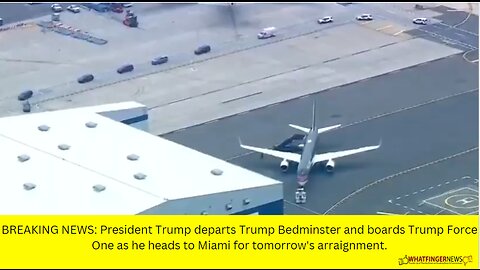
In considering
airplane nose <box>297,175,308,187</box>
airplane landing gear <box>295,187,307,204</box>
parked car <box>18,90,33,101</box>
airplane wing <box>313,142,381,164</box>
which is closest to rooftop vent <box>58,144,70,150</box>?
airplane landing gear <box>295,187,307,204</box>

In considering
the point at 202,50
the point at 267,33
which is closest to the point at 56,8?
the point at 202,50

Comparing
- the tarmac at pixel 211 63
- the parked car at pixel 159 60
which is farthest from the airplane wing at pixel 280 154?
the parked car at pixel 159 60

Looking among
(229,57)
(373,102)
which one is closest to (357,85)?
(373,102)

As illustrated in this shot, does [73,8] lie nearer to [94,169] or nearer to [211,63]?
[211,63]

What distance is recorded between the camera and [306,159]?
93.0 meters

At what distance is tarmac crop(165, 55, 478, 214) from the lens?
91.1 meters

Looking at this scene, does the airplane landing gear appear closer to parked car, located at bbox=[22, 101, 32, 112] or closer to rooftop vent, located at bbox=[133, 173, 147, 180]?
rooftop vent, located at bbox=[133, 173, 147, 180]

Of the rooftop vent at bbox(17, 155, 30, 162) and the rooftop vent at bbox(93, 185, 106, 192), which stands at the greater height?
the rooftop vent at bbox(93, 185, 106, 192)

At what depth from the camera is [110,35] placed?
127 metres

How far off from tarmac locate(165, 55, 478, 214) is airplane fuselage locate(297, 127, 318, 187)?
2.79 feet

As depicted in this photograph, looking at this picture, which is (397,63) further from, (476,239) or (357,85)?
(476,239)

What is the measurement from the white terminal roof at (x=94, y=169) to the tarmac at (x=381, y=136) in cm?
1840
